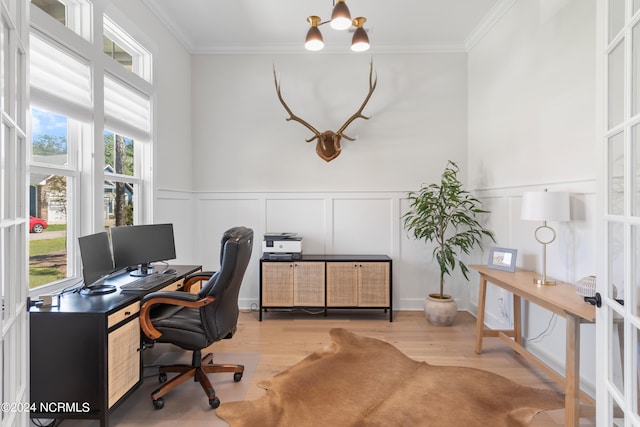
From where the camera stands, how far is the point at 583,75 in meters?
2.10

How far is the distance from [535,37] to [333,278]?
9.40 feet

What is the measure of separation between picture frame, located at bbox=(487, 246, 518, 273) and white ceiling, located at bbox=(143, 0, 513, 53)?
2316mm

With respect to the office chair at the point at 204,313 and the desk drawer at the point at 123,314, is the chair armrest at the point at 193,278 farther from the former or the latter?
the desk drawer at the point at 123,314

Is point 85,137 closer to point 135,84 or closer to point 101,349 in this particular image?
point 135,84

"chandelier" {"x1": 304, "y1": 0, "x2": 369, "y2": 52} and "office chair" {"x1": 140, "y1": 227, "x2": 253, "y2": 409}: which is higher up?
"chandelier" {"x1": 304, "y1": 0, "x2": 369, "y2": 52}

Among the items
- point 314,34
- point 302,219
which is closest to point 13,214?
point 314,34

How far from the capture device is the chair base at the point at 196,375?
2.00 meters

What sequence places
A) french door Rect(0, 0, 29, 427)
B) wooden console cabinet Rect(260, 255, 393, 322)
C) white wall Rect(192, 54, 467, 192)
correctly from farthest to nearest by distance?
white wall Rect(192, 54, 467, 192)
wooden console cabinet Rect(260, 255, 393, 322)
french door Rect(0, 0, 29, 427)

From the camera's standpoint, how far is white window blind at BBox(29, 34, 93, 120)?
1803 mm

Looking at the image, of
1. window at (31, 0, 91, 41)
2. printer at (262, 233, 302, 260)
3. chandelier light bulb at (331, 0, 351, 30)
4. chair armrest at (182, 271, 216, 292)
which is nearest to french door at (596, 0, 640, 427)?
chandelier light bulb at (331, 0, 351, 30)

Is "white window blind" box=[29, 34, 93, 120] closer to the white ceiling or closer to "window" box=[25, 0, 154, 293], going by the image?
"window" box=[25, 0, 154, 293]

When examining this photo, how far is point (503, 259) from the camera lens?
8.71ft

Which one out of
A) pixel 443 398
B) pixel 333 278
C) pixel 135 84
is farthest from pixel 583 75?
pixel 135 84

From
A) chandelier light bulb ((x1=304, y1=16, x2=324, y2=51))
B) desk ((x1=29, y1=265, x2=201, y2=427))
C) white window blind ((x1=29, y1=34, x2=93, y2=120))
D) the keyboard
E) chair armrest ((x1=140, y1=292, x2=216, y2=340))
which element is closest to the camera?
desk ((x1=29, y1=265, x2=201, y2=427))
